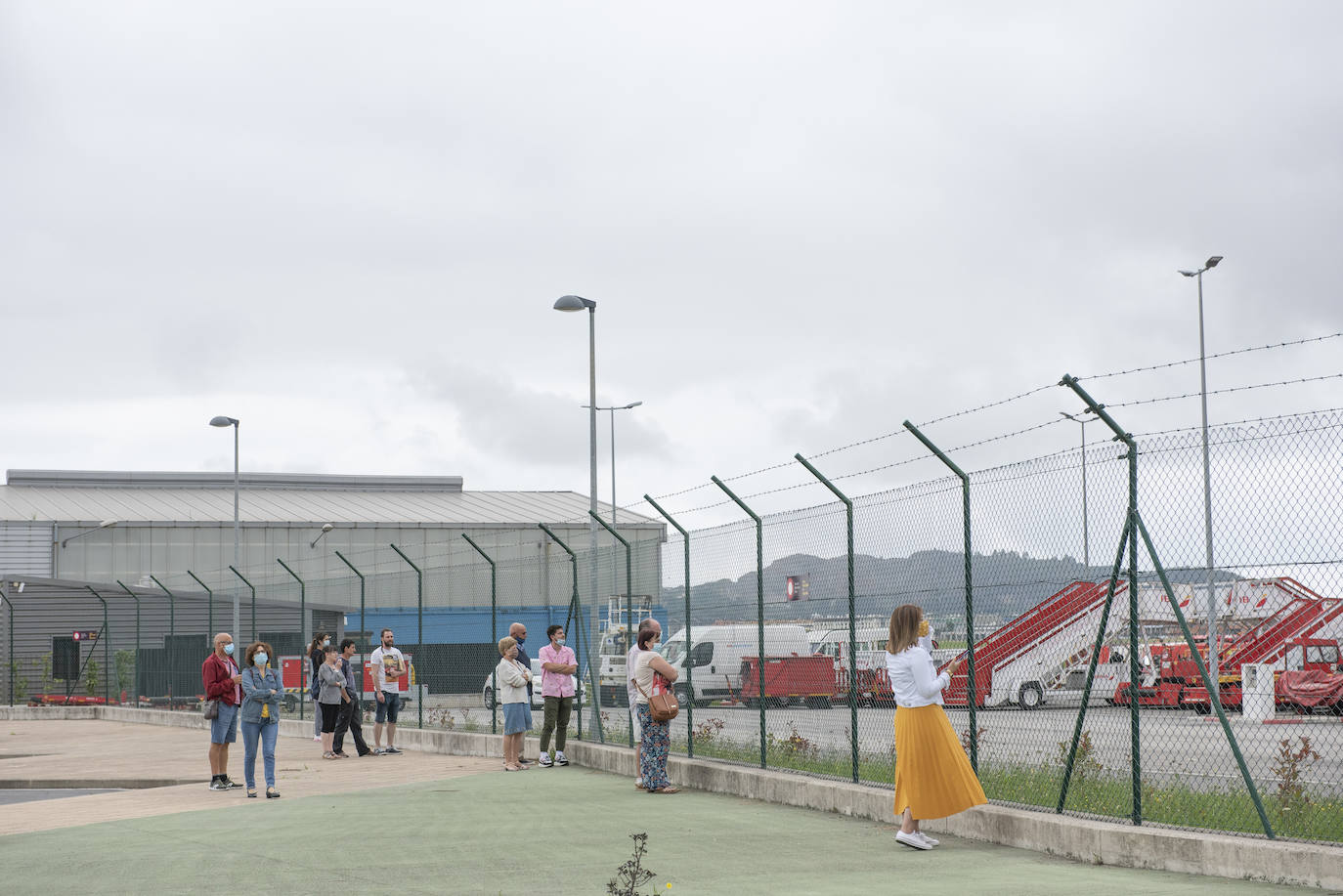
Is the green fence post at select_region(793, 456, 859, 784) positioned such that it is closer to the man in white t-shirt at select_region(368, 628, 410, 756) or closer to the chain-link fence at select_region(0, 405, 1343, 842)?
the chain-link fence at select_region(0, 405, 1343, 842)

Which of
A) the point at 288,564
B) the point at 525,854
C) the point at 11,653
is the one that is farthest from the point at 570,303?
the point at 288,564

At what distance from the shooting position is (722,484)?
13602 mm

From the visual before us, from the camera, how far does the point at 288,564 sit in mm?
57562

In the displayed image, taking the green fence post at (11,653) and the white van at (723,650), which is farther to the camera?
the green fence post at (11,653)

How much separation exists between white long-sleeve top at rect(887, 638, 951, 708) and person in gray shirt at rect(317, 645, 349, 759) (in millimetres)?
10897

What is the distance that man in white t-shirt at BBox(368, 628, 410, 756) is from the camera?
1967 centimetres

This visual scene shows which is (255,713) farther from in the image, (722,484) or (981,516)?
(981,516)

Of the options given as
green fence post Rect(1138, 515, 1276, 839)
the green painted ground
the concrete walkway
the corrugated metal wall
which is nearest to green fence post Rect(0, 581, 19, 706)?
the corrugated metal wall

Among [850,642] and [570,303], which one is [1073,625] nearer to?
[850,642]

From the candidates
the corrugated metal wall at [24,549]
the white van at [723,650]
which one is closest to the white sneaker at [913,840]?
the white van at [723,650]

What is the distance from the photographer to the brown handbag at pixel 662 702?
1322 cm

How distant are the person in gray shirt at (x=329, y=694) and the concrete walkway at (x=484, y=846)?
8.13ft

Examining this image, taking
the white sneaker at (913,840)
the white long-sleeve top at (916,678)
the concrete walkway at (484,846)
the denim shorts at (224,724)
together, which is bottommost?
the concrete walkway at (484,846)

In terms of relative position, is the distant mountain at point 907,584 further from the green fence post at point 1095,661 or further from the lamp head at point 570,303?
the lamp head at point 570,303
